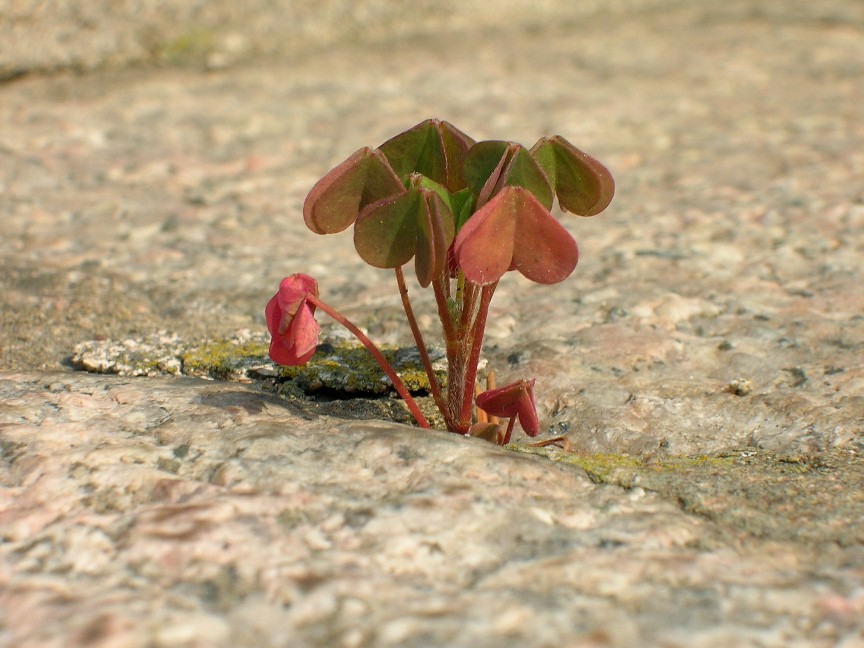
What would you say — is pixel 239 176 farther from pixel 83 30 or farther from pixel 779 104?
pixel 779 104

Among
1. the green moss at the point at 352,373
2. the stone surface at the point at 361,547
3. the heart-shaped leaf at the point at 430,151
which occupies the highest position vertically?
the heart-shaped leaf at the point at 430,151

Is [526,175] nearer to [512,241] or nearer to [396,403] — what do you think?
[512,241]

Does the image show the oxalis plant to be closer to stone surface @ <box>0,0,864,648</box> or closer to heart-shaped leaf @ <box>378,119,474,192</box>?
heart-shaped leaf @ <box>378,119,474,192</box>

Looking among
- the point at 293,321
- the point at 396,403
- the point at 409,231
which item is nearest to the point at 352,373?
the point at 396,403

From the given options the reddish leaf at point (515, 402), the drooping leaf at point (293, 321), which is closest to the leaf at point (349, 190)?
the drooping leaf at point (293, 321)

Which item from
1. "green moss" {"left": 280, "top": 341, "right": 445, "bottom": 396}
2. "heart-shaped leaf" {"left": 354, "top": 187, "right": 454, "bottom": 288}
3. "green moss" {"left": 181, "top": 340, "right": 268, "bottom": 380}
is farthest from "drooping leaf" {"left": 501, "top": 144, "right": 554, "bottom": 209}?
"green moss" {"left": 181, "top": 340, "right": 268, "bottom": 380}

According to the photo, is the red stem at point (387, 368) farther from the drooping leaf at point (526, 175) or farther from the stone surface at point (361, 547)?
the drooping leaf at point (526, 175)

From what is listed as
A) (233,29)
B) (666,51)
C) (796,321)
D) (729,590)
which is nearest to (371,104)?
(233,29)
